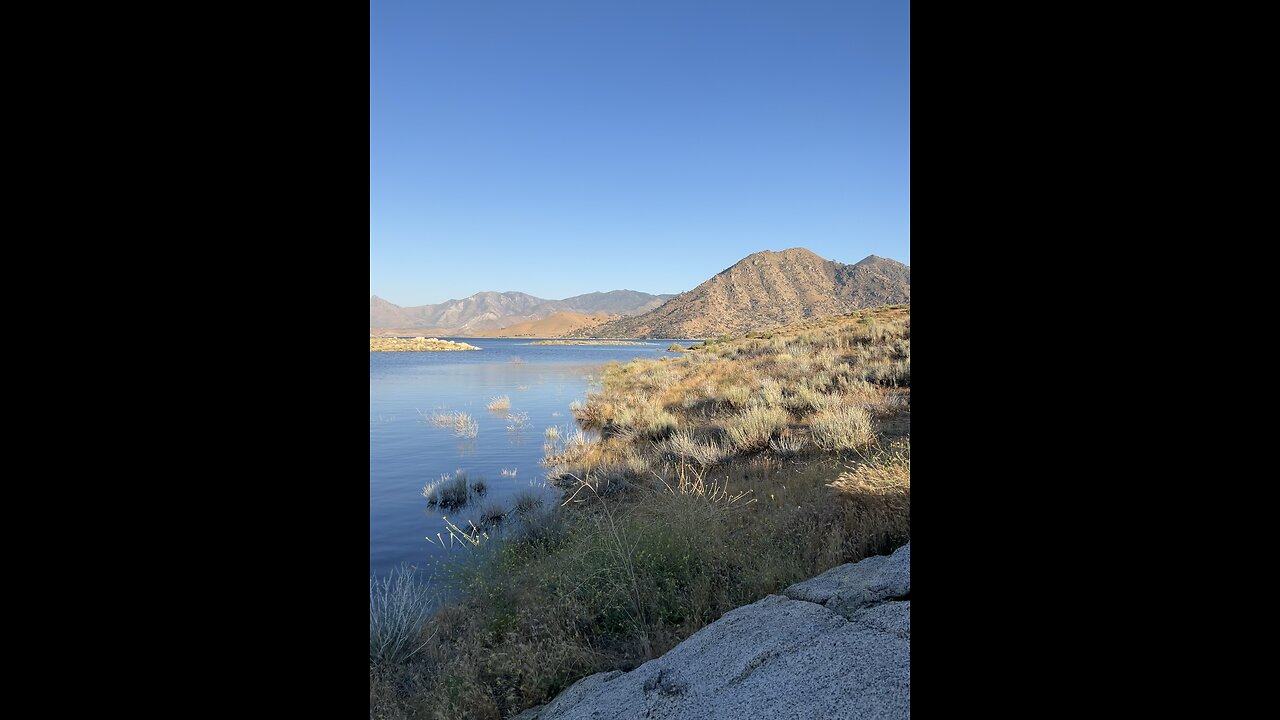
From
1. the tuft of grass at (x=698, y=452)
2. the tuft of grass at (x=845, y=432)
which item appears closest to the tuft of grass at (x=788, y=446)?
the tuft of grass at (x=845, y=432)

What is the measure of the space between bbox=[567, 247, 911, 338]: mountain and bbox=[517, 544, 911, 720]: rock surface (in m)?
60.0

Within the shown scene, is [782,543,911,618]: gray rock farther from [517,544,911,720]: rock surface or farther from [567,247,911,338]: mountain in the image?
[567,247,911,338]: mountain

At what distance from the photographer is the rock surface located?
203cm

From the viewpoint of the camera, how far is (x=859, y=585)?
2.82 meters

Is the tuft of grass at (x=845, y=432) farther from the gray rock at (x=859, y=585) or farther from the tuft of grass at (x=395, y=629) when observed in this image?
the tuft of grass at (x=395, y=629)

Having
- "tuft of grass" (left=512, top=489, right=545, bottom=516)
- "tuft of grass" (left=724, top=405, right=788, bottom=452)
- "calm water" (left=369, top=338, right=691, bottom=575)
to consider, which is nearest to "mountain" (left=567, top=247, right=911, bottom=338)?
"calm water" (left=369, top=338, right=691, bottom=575)

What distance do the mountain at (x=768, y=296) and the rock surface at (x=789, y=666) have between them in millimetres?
59997

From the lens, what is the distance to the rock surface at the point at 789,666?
2027 millimetres
